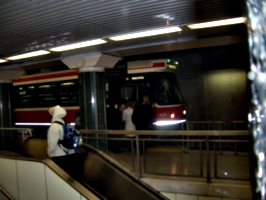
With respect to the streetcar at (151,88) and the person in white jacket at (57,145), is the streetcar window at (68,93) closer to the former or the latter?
the streetcar at (151,88)

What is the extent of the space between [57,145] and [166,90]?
203 inches

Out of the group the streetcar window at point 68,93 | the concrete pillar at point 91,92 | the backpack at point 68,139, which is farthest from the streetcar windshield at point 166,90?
the backpack at point 68,139

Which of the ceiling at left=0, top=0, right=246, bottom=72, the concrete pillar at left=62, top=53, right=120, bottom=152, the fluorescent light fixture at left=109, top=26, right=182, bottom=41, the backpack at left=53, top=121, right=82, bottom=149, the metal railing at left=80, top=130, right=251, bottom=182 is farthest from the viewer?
the concrete pillar at left=62, top=53, right=120, bottom=152

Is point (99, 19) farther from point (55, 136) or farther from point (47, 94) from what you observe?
point (47, 94)

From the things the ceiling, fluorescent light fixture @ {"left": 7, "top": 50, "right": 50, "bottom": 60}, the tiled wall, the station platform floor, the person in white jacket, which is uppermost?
the ceiling

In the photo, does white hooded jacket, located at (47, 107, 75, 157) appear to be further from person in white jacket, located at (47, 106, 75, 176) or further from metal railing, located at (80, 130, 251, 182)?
metal railing, located at (80, 130, 251, 182)

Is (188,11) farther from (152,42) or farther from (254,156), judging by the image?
(254,156)

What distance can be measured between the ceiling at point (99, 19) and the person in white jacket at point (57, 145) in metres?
1.86

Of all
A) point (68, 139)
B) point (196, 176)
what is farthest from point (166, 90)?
point (68, 139)

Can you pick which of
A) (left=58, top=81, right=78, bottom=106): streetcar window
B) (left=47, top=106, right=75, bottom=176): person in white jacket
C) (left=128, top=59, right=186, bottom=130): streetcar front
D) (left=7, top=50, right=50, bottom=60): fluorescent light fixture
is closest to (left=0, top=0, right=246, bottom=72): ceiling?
(left=7, top=50, right=50, bottom=60): fluorescent light fixture

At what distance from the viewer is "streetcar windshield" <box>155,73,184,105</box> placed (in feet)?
29.9

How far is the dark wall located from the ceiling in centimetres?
666

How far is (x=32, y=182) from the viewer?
15.8ft

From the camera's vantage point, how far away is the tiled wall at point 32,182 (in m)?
4.40
